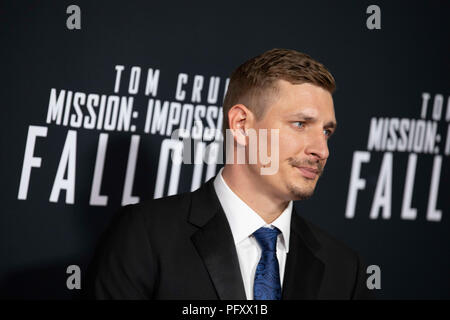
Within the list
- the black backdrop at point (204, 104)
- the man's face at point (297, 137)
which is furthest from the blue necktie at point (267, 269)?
the black backdrop at point (204, 104)

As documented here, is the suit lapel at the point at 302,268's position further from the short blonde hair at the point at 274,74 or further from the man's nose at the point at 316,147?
the short blonde hair at the point at 274,74

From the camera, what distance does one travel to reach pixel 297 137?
1616mm

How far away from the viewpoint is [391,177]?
264cm

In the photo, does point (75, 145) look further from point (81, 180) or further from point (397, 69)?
point (397, 69)

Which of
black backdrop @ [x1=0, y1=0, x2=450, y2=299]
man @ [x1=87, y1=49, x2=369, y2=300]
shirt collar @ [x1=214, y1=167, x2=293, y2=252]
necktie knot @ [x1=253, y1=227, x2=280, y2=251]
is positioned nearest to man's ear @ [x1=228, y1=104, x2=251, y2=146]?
man @ [x1=87, y1=49, x2=369, y2=300]

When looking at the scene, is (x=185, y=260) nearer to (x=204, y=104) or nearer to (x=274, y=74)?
(x=274, y=74)

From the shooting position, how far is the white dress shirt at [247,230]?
1626 mm

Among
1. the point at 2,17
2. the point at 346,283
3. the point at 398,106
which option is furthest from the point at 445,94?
the point at 2,17

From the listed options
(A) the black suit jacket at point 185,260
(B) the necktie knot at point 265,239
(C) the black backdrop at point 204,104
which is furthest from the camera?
(C) the black backdrop at point 204,104

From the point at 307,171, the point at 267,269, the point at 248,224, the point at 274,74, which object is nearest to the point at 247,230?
the point at 248,224

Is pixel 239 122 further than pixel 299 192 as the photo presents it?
Yes

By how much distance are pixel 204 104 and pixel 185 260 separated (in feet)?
3.24

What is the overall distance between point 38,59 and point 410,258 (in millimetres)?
1784

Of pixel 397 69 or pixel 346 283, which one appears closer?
pixel 346 283
